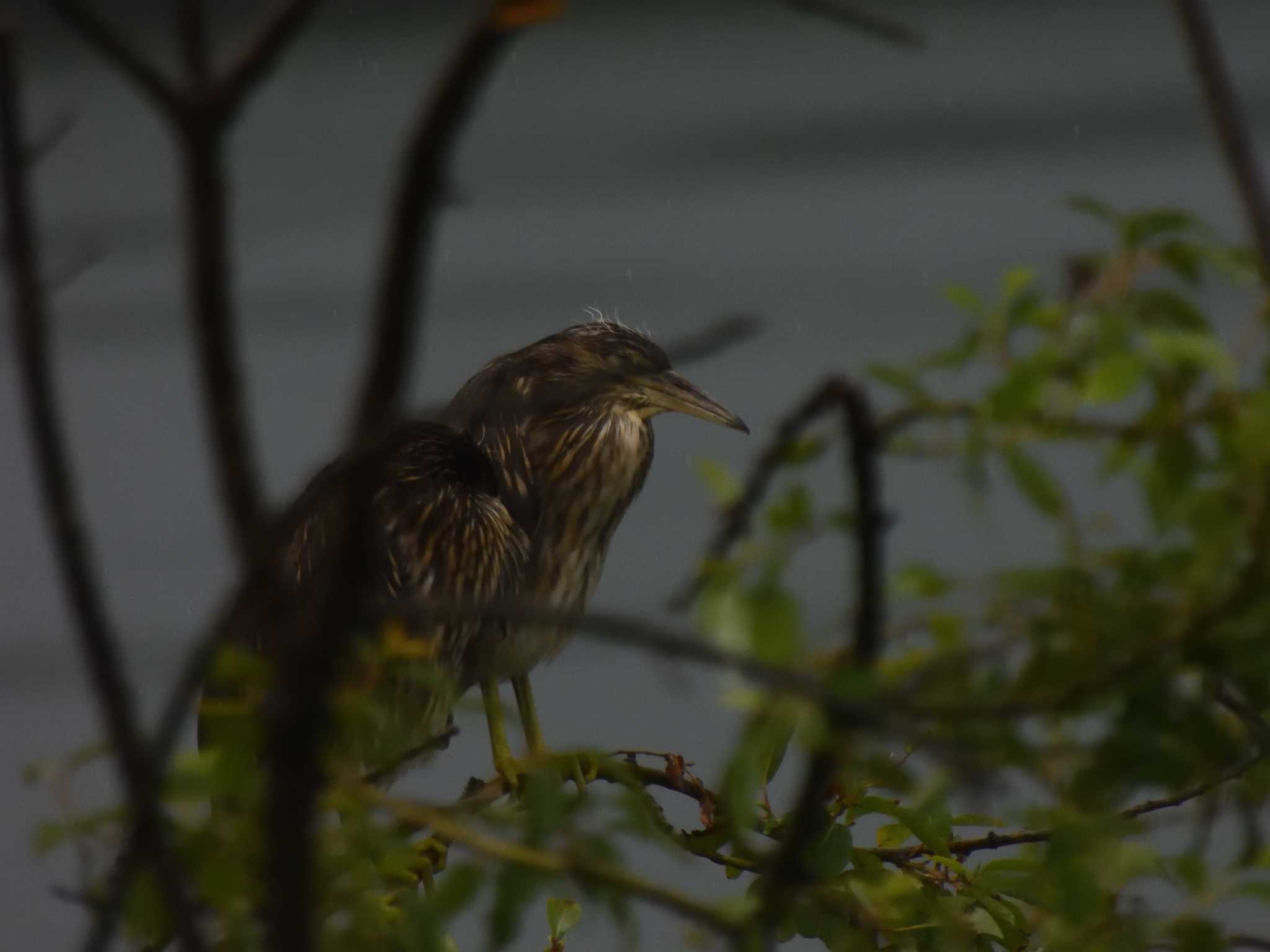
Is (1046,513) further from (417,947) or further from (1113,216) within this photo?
(417,947)

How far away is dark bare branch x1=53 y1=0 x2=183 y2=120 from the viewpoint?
0.43m

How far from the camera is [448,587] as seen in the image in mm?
2164

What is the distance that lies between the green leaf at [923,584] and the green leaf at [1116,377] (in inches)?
3.1

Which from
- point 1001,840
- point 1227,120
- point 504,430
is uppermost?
point 1227,120

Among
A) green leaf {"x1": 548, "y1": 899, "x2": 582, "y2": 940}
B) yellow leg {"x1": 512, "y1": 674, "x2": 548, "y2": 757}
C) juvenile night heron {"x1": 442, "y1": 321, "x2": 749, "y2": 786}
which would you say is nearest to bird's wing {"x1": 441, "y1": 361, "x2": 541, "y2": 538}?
juvenile night heron {"x1": 442, "y1": 321, "x2": 749, "y2": 786}

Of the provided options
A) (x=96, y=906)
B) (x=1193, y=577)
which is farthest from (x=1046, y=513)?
(x=96, y=906)

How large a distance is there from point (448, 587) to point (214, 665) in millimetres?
1628

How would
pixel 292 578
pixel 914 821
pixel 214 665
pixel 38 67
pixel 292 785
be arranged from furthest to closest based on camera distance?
pixel 38 67, pixel 292 578, pixel 914 821, pixel 214 665, pixel 292 785

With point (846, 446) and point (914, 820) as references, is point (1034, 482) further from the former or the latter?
point (914, 820)

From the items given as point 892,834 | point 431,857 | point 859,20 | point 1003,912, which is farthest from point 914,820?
point 431,857

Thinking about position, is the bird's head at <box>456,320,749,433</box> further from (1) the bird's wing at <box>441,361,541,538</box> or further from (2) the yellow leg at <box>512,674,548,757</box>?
(2) the yellow leg at <box>512,674,548,757</box>

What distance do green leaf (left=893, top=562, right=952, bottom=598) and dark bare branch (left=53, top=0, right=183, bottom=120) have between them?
26 cm

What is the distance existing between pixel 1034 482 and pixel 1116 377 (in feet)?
0.13

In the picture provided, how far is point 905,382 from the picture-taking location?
502 millimetres
